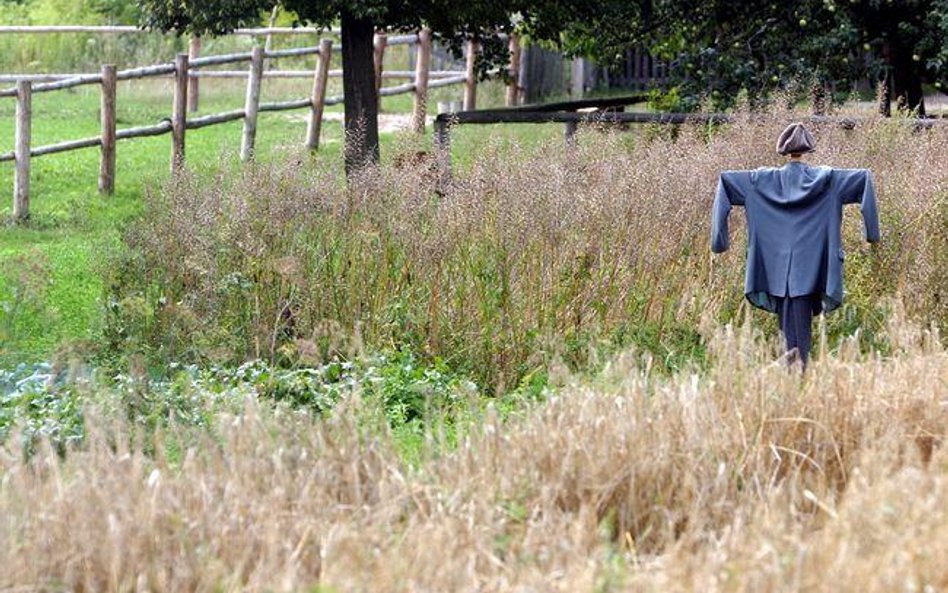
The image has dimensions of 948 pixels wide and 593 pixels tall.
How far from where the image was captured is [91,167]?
20156 millimetres

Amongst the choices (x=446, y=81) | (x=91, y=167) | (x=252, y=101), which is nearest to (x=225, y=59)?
(x=252, y=101)

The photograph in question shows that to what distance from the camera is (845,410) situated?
696 cm

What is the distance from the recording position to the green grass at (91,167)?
1102 cm

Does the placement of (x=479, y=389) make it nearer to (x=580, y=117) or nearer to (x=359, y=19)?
(x=580, y=117)

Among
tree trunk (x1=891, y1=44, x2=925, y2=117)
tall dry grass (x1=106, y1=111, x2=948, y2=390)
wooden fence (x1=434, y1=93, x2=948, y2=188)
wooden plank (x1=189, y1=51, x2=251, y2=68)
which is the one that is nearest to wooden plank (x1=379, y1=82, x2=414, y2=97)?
wooden plank (x1=189, y1=51, x2=251, y2=68)

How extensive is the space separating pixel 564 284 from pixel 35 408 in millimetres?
3027

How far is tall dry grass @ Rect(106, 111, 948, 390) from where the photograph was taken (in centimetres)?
990

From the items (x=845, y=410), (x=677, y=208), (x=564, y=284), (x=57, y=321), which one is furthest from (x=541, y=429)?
(x=57, y=321)

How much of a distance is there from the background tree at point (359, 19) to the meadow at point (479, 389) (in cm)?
235

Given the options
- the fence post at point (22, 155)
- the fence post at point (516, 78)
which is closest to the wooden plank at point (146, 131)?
the fence post at point (22, 155)

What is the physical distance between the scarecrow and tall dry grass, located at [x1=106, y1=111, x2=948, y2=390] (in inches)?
29.9

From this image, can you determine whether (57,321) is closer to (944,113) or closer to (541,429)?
(541,429)

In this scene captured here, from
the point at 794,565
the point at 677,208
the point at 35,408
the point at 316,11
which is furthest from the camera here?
the point at 316,11

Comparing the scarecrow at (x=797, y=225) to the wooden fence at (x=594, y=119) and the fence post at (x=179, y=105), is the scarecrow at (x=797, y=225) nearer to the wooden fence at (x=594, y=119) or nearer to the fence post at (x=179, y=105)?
the wooden fence at (x=594, y=119)
